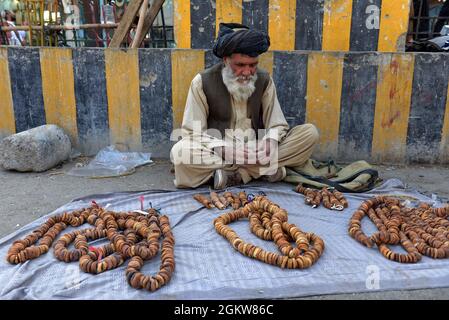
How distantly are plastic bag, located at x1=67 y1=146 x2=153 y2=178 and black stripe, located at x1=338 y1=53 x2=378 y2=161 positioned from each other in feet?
6.43

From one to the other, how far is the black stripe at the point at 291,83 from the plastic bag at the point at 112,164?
1466 mm

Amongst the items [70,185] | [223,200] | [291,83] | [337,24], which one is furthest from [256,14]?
[70,185]

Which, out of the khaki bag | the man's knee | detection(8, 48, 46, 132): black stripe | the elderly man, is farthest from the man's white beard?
detection(8, 48, 46, 132): black stripe

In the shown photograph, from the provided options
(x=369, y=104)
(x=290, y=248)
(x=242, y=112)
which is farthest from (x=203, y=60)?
(x=290, y=248)

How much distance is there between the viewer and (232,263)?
7.88 ft

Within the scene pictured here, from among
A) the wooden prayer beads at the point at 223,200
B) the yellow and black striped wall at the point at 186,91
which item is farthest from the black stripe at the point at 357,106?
the wooden prayer beads at the point at 223,200

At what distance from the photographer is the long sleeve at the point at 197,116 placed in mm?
3758

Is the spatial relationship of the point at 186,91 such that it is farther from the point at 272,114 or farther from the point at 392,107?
the point at 392,107

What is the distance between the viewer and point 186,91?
4.47 m

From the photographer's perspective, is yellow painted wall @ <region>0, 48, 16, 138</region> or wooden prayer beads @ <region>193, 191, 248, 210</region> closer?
wooden prayer beads @ <region>193, 191, 248, 210</region>

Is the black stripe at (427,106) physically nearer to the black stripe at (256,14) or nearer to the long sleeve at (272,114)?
the long sleeve at (272,114)

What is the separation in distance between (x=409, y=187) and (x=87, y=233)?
105 inches

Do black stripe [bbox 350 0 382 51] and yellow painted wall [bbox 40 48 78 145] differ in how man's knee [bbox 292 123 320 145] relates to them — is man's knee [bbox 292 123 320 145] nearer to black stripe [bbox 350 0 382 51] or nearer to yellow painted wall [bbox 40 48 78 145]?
black stripe [bbox 350 0 382 51]

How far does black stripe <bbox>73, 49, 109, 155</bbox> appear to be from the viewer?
4.50 meters
